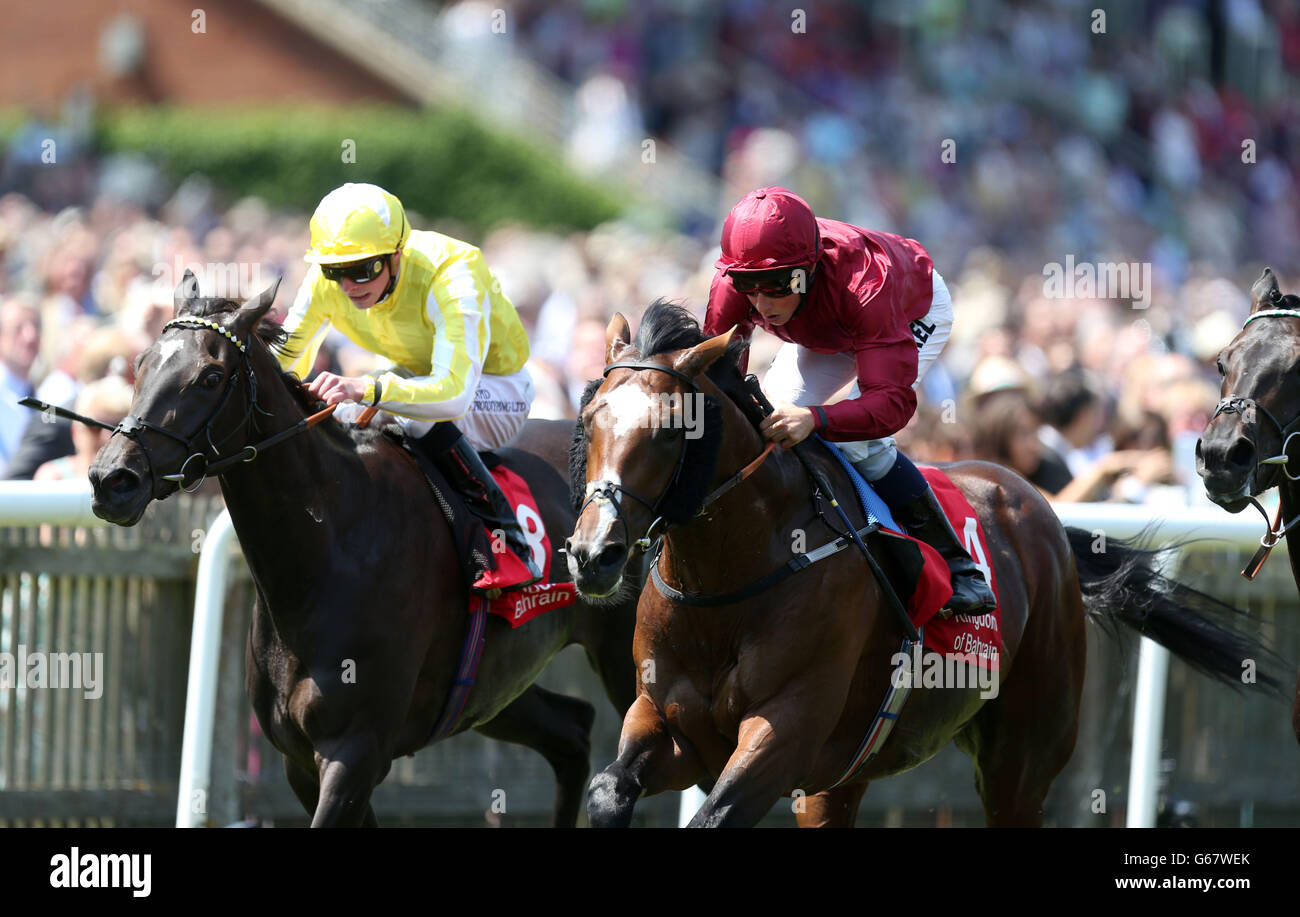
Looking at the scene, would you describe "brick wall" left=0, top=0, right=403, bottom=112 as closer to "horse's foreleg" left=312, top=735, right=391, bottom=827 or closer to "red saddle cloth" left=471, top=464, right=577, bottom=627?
"red saddle cloth" left=471, top=464, right=577, bottom=627

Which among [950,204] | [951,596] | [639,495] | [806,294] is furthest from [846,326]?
[950,204]

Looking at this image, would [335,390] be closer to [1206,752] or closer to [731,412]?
[731,412]

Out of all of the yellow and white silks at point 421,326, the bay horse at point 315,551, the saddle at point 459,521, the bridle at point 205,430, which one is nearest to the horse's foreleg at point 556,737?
the bay horse at point 315,551

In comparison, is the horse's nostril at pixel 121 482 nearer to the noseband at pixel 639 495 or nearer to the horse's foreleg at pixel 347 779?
the horse's foreleg at pixel 347 779

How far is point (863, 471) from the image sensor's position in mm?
5336

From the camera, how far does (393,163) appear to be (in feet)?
78.2

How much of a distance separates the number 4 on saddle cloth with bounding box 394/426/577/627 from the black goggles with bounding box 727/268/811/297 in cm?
137

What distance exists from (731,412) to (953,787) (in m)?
3.52

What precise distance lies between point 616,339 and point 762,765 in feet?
3.77

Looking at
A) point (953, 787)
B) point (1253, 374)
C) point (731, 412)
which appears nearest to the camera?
point (731, 412)

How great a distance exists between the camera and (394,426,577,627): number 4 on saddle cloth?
5738mm

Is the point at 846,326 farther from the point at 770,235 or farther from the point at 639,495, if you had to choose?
the point at 639,495

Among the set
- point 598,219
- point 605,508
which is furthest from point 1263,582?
point 598,219
